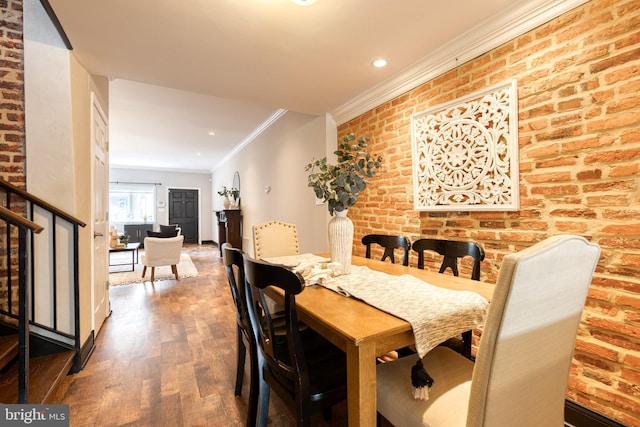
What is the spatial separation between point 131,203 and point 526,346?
10.9 m

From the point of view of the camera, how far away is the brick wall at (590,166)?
143cm

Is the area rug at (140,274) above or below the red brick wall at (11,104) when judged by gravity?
below

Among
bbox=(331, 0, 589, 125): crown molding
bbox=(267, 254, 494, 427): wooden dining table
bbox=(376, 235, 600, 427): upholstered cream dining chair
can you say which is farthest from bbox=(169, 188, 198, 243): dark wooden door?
bbox=(376, 235, 600, 427): upholstered cream dining chair

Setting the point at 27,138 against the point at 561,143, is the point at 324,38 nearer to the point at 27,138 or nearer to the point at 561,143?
the point at 561,143

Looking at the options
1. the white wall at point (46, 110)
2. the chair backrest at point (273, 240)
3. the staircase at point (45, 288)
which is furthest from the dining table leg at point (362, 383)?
the white wall at point (46, 110)

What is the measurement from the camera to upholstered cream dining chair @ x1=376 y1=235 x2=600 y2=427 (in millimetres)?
738

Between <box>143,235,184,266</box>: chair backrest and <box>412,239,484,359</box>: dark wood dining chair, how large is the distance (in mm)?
4044

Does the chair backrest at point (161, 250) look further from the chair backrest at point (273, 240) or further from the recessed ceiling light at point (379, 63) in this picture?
the recessed ceiling light at point (379, 63)

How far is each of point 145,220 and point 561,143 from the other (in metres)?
10.5

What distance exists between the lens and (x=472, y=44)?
209 centimetres

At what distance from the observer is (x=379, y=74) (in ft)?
8.79

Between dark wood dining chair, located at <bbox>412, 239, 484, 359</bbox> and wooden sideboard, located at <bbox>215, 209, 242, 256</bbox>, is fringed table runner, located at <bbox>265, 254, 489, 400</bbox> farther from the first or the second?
wooden sideboard, located at <bbox>215, 209, 242, 256</bbox>

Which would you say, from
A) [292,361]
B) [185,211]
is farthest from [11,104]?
[185,211]

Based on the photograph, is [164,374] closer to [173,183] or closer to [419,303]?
[419,303]
